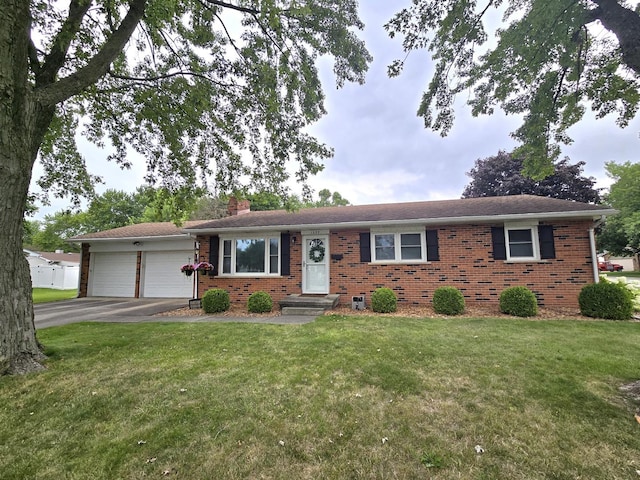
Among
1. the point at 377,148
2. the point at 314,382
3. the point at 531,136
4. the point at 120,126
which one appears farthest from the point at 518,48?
the point at 377,148

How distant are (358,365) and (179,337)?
3.71 metres

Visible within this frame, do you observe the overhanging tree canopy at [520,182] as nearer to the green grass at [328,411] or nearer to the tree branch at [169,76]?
the green grass at [328,411]

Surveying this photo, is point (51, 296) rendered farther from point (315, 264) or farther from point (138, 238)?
point (315, 264)

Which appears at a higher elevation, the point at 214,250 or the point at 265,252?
the point at 214,250

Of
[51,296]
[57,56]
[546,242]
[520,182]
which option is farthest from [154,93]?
[520,182]

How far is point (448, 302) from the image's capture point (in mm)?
7691

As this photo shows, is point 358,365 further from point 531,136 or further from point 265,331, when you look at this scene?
point 531,136

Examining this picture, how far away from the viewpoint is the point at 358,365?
397 centimetres

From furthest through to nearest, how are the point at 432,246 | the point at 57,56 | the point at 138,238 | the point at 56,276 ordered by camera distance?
the point at 56,276 < the point at 138,238 < the point at 432,246 < the point at 57,56

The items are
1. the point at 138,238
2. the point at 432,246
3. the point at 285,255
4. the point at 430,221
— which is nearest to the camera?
the point at 430,221

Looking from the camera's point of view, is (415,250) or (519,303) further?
(415,250)

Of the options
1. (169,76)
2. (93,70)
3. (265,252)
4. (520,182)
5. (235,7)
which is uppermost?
(520,182)

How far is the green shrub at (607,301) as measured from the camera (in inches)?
265

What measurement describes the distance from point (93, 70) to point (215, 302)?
6.09 meters
